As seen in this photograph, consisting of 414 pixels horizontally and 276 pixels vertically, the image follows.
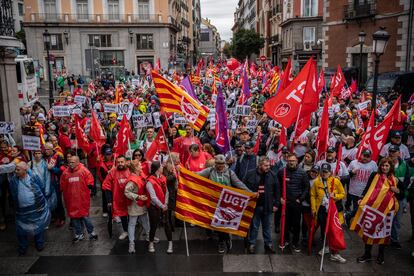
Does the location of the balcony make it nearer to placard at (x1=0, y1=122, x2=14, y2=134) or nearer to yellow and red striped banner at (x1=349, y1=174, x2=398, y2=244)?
yellow and red striped banner at (x1=349, y1=174, x2=398, y2=244)

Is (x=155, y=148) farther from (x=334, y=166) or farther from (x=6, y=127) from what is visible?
(x=334, y=166)

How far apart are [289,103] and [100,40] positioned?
44360 mm

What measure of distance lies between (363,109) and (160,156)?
7.32 m

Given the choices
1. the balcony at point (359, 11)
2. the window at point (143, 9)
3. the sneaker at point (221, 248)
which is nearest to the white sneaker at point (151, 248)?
the sneaker at point (221, 248)

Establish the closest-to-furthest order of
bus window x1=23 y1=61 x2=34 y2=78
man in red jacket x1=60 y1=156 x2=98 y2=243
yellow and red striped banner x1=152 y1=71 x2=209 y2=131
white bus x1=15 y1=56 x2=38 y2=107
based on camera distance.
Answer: man in red jacket x1=60 y1=156 x2=98 y2=243, yellow and red striped banner x1=152 y1=71 x2=209 y2=131, white bus x1=15 y1=56 x2=38 y2=107, bus window x1=23 y1=61 x2=34 y2=78

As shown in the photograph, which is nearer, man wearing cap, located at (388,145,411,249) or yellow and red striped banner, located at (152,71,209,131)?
man wearing cap, located at (388,145,411,249)

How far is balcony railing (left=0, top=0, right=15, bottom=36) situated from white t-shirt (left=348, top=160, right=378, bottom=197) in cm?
892

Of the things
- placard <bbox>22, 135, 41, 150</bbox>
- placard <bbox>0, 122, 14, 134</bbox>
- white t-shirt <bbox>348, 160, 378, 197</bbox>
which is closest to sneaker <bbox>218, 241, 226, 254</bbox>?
white t-shirt <bbox>348, 160, 378, 197</bbox>

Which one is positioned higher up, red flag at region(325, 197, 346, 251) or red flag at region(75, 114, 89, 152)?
red flag at region(75, 114, 89, 152)

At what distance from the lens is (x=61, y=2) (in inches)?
1838

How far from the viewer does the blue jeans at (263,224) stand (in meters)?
6.59

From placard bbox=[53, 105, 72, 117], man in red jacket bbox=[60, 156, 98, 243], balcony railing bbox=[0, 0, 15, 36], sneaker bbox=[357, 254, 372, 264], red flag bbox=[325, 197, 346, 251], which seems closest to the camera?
red flag bbox=[325, 197, 346, 251]

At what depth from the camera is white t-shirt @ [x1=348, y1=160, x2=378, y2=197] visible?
716 centimetres

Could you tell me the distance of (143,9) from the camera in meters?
48.5
